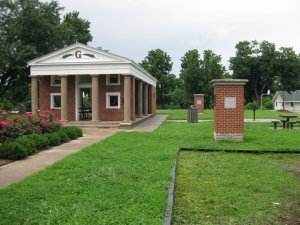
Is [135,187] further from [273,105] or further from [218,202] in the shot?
[273,105]

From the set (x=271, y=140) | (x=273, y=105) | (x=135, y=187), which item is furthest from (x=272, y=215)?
(x=273, y=105)

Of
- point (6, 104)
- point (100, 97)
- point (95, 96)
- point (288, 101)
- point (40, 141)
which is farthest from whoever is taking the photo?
point (288, 101)

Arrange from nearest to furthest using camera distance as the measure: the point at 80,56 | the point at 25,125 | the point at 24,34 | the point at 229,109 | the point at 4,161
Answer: the point at 4,161
the point at 229,109
the point at 25,125
the point at 80,56
the point at 24,34

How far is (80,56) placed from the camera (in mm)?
23203

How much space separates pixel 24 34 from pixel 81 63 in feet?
47.0

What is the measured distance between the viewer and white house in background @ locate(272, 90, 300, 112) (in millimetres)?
81438

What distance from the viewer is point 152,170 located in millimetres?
8336

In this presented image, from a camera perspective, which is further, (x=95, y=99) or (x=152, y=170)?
(x=95, y=99)

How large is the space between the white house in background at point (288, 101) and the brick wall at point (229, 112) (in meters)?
71.1

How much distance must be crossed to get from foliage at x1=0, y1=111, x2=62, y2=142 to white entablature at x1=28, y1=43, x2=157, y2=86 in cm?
724

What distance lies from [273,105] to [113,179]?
7667 centimetres

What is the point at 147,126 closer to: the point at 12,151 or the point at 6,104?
the point at 12,151

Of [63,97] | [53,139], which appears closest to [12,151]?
[53,139]

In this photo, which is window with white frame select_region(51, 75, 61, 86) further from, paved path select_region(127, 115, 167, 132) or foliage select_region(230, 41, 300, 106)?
foliage select_region(230, 41, 300, 106)
